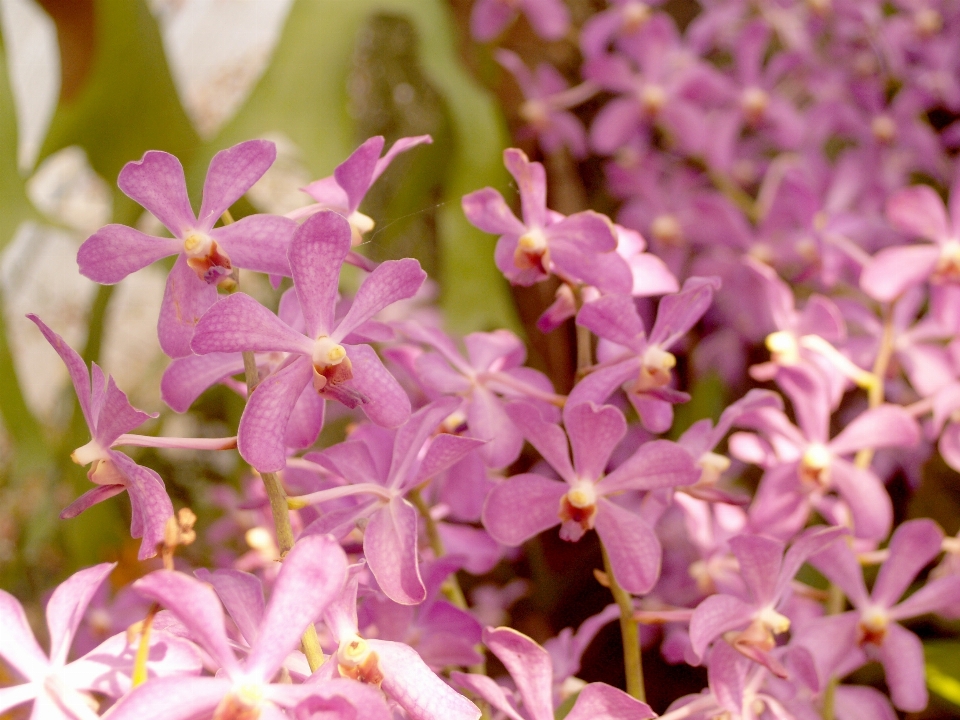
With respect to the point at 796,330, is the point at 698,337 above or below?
below

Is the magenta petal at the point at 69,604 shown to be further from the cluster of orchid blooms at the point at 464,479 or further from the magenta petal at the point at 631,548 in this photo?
the magenta petal at the point at 631,548

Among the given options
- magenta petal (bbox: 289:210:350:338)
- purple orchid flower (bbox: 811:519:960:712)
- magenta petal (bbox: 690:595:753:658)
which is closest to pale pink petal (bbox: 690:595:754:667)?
magenta petal (bbox: 690:595:753:658)

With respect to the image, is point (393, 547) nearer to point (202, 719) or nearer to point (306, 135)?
point (202, 719)

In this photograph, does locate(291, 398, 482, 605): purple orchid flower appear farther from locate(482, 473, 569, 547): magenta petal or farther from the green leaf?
the green leaf

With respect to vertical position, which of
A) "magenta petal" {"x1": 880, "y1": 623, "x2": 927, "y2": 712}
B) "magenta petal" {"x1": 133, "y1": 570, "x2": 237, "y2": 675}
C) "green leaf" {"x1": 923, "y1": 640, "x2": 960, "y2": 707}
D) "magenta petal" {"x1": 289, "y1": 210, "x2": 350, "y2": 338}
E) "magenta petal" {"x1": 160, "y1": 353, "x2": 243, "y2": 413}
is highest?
"magenta petal" {"x1": 289, "y1": 210, "x2": 350, "y2": 338}

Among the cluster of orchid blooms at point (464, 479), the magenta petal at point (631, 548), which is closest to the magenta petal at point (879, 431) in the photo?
the cluster of orchid blooms at point (464, 479)

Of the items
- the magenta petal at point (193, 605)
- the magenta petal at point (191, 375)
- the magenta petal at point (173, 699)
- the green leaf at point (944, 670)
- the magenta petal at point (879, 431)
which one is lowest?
the green leaf at point (944, 670)

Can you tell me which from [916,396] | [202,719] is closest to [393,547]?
[202,719]
